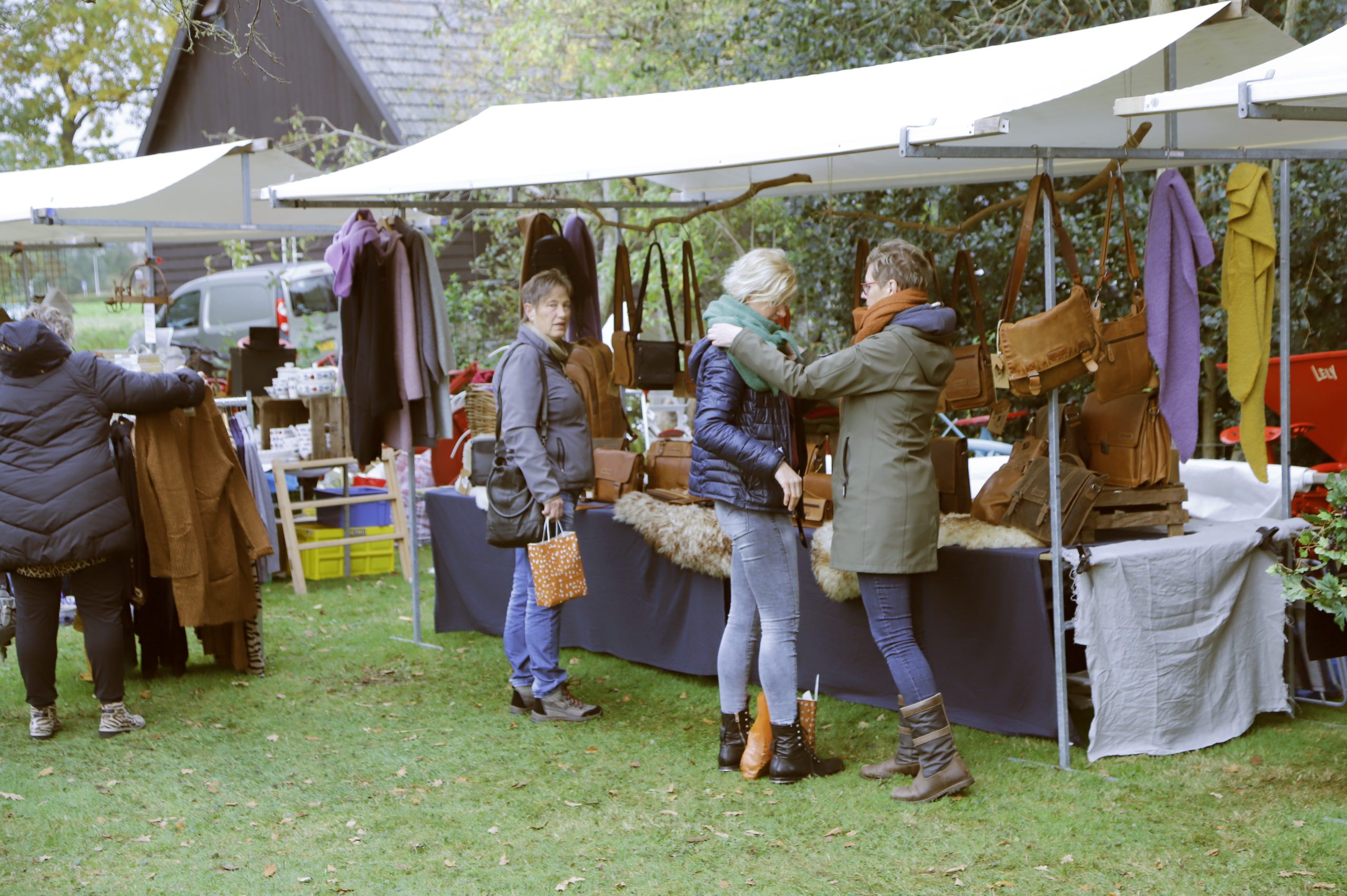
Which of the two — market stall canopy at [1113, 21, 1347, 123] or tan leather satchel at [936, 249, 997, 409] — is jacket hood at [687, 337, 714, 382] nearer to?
tan leather satchel at [936, 249, 997, 409]

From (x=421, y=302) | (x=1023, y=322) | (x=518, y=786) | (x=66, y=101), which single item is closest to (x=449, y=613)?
(x=421, y=302)

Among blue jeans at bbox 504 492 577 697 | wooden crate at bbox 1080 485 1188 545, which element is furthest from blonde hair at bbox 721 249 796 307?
wooden crate at bbox 1080 485 1188 545

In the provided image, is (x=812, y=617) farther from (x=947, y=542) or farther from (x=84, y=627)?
(x=84, y=627)

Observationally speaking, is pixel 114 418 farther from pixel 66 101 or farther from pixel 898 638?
pixel 66 101

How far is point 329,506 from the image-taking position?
7.95 meters

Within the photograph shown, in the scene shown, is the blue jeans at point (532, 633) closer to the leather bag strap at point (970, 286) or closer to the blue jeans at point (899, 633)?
the blue jeans at point (899, 633)

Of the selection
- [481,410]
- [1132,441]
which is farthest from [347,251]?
[1132,441]

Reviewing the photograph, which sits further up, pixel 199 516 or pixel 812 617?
pixel 199 516

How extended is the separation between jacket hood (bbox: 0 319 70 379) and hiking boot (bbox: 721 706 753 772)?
2.64m

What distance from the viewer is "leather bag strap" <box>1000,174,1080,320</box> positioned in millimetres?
3932

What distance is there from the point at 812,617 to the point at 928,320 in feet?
4.90

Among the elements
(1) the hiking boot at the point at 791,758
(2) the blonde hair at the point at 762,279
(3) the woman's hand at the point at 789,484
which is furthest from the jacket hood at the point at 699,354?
(1) the hiking boot at the point at 791,758

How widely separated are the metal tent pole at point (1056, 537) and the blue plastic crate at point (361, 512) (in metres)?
5.01

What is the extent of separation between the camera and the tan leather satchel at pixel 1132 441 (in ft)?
14.1
